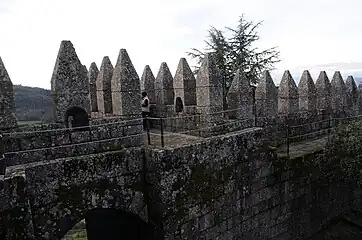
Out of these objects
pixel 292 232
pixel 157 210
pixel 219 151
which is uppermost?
pixel 219 151

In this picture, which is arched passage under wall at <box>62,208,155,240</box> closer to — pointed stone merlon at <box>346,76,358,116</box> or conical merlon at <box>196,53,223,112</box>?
conical merlon at <box>196,53,223,112</box>

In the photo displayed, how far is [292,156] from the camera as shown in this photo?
307 inches

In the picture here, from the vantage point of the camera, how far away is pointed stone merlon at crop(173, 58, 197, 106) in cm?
877

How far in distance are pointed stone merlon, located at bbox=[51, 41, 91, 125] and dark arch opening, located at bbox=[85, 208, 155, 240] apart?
200 cm

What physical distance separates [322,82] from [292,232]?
476cm

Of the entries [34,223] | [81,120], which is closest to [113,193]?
[34,223]

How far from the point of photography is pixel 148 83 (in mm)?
10094

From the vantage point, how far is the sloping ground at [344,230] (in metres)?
8.06

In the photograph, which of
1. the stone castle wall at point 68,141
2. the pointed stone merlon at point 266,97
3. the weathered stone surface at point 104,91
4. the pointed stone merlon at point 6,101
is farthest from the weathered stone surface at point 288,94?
the pointed stone merlon at point 6,101

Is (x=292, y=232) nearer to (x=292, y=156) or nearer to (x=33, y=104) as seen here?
(x=292, y=156)

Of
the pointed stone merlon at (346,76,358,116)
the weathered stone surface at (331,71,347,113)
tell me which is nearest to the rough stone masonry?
the weathered stone surface at (331,71,347,113)

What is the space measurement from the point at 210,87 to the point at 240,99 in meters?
0.93

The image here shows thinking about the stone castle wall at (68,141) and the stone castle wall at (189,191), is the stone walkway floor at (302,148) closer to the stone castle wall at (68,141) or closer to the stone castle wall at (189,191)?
the stone castle wall at (189,191)

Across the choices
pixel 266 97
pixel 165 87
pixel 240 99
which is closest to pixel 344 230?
pixel 266 97
